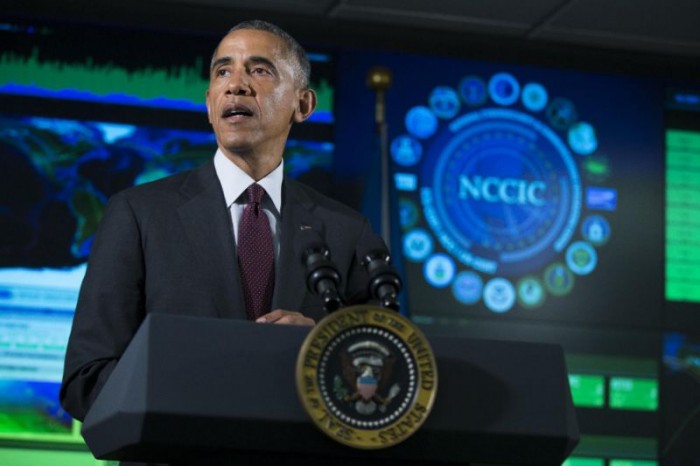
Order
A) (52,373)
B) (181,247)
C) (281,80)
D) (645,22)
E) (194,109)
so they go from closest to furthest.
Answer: (181,247) → (281,80) → (52,373) → (194,109) → (645,22)

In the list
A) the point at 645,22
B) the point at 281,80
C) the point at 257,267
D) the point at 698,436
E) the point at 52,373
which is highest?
the point at 645,22

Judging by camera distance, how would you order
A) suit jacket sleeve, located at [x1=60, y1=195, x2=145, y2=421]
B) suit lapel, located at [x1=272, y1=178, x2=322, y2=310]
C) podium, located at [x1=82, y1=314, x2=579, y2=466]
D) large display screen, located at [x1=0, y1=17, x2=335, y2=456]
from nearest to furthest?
podium, located at [x1=82, y1=314, x2=579, y2=466], suit jacket sleeve, located at [x1=60, y1=195, x2=145, y2=421], suit lapel, located at [x1=272, y1=178, x2=322, y2=310], large display screen, located at [x1=0, y1=17, x2=335, y2=456]

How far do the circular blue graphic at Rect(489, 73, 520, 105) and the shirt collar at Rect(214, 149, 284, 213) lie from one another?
3.46 meters

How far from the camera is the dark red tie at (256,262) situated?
1419 millimetres

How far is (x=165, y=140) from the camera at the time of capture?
4.49 m

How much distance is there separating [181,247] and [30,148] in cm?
317

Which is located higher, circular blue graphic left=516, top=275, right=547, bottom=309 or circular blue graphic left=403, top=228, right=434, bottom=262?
circular blue graphic left=403, top=228, right=434, bottom=262

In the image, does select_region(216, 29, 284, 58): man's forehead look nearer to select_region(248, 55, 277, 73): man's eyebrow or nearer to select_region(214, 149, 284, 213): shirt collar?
select_region(248, 55, 277, 73): man's eyebrow

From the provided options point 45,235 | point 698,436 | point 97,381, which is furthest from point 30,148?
point 97,381

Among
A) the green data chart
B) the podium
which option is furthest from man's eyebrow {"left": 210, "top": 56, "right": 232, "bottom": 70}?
the green data chart

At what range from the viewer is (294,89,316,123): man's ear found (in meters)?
1.66

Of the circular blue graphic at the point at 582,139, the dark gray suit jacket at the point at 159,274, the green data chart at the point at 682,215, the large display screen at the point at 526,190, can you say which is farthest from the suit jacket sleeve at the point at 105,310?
the green data chart at the point at 682,215

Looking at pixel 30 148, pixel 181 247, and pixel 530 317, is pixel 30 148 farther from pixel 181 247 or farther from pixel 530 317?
pixel 181 247

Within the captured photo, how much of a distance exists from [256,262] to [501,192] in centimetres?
346
